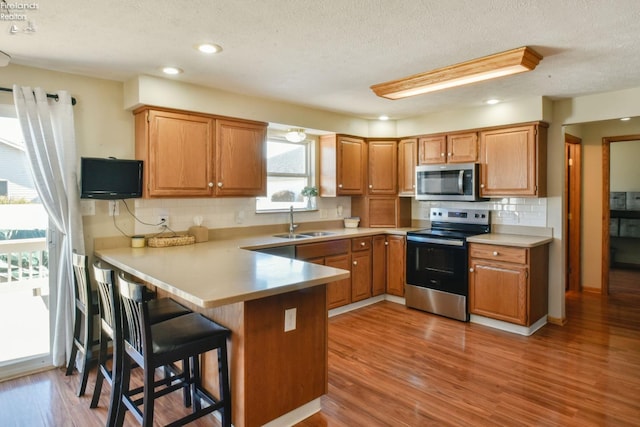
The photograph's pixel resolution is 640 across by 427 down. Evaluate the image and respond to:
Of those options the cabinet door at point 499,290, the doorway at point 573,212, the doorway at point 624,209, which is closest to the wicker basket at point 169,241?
the cabinet door at point 499,290

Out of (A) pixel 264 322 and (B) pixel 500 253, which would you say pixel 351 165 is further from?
Result: (A) pixel 264 322

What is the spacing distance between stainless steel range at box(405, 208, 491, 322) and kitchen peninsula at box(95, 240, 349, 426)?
85.0 inches

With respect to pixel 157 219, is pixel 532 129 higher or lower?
higher

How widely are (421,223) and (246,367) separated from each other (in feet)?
11.9

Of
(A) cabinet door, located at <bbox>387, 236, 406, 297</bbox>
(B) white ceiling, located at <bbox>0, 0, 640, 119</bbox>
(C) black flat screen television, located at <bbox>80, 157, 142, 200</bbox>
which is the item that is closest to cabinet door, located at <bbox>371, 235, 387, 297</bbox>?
(A) cabinet door, located at <bbox>387, 236, 406, 297</bbox>

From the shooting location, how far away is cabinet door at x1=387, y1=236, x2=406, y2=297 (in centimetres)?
466

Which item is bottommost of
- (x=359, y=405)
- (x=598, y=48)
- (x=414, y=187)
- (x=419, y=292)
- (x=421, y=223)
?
(x=359, y=405)

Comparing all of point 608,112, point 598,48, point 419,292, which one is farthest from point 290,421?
point 608,112

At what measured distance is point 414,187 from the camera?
484cm

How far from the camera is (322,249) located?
409cm

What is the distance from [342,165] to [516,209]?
2021mm

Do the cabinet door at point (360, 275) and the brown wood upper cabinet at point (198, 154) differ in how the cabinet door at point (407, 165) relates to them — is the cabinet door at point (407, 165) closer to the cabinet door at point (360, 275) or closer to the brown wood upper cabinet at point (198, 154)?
the cabinet door at point (360, 275)

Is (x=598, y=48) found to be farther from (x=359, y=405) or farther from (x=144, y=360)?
(x=144, y=360)

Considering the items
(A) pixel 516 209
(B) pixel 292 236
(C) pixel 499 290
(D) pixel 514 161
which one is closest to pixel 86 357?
(B) pixel 292 236
